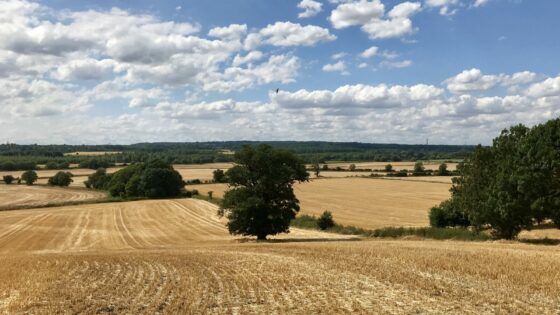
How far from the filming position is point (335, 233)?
5953 cm

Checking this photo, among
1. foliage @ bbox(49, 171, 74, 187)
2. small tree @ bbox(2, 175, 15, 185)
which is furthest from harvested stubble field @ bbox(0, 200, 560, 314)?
small tree @ bbox(2, 175, 15, 185)

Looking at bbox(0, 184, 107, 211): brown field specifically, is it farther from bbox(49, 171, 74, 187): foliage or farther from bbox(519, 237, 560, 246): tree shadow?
bbox(519, 237, 560, 246): tree shadow

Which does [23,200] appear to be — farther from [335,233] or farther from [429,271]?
[429,271]

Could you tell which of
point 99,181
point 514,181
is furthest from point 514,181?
point 99,181

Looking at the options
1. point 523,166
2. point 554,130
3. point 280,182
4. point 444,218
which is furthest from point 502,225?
point 280,182

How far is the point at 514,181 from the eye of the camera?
1625 inches

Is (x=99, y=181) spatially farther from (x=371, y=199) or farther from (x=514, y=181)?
(x=514, y=181)

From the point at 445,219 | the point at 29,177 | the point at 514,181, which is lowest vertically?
the point at 29,177

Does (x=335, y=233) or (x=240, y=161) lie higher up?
(x=240, y=161)

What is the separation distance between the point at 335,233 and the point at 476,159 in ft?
63.6

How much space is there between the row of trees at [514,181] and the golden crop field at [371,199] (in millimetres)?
21034

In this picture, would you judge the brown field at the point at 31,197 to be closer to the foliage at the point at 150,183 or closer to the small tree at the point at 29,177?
the foliage at the point at 150,183

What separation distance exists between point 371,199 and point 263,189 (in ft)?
190

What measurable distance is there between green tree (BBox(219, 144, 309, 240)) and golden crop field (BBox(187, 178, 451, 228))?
62.7ft
